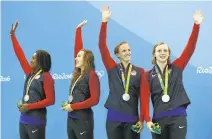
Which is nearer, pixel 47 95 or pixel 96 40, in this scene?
pixel 47 95

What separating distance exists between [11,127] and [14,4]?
1772mm

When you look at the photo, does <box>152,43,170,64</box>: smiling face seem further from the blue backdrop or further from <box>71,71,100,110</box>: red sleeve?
the blue backdrop

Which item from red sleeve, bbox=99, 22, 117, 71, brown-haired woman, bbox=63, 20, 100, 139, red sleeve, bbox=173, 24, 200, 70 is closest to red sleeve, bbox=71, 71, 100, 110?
brown-haired woman, bbox=63, 20, 100, 139

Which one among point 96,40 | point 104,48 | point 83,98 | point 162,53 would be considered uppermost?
point 96,40

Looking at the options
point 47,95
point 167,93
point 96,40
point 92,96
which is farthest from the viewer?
point 96,40

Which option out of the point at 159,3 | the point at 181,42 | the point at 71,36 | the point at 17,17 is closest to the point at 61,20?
the point at 71,36

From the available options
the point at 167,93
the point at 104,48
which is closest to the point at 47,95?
the point at 104,48

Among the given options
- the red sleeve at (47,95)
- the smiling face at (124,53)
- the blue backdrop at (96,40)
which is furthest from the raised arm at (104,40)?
the blue backdrop at (96,40)

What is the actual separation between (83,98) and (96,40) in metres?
1.35

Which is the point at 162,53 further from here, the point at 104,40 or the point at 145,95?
the point at 104,40

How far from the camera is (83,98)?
378 cm

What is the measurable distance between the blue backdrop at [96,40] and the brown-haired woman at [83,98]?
3.37 feet

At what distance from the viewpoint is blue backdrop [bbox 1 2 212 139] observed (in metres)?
4.67

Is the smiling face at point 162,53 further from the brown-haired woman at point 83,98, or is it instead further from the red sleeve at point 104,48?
the brown-haired woman at point 83,98
